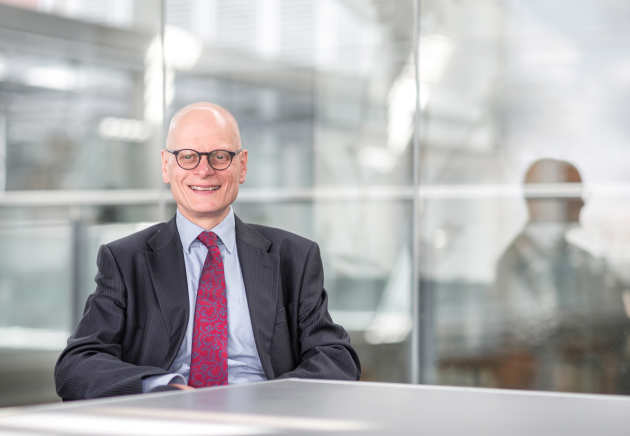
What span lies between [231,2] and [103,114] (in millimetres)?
1041

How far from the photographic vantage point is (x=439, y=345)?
479cm

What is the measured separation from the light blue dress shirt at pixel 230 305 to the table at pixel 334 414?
763mm

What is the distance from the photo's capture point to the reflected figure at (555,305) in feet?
14.7

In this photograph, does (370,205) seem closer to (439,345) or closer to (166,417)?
(439,345)

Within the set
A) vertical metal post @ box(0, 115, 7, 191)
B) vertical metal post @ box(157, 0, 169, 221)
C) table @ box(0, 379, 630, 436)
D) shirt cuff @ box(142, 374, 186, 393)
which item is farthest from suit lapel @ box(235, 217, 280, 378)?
vertical metal post @ box(0, 115, 7, 191)

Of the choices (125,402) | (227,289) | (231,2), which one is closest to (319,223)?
(231,2)

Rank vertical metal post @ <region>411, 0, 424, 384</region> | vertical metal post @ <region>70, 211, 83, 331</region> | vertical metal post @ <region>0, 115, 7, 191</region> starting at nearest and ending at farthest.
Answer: vertical metal post @ <region>411, 0, 424, 384</region> < vertical metal post @ <region>0, 115, 7, 191</region> < vertical metal post @ <region>70, 211, 83, 331</region>

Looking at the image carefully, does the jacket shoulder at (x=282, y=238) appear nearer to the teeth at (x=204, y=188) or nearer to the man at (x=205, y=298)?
the man at (x=205, y=298)

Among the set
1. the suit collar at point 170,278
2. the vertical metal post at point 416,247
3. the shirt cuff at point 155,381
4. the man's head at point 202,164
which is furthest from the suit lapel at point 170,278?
the vertical metal post at point 416,247

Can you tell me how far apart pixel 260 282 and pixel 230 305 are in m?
0.11

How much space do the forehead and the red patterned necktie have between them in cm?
→ 35

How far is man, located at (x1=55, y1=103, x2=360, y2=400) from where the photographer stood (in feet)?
7.86

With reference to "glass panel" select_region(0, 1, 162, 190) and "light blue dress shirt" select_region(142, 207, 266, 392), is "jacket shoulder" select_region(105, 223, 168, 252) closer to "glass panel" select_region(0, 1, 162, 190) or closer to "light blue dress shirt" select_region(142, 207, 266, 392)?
"light blue dress shirt" select_region(142, 207, 266, 392)

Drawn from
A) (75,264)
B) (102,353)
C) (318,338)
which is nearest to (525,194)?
(318,338)
